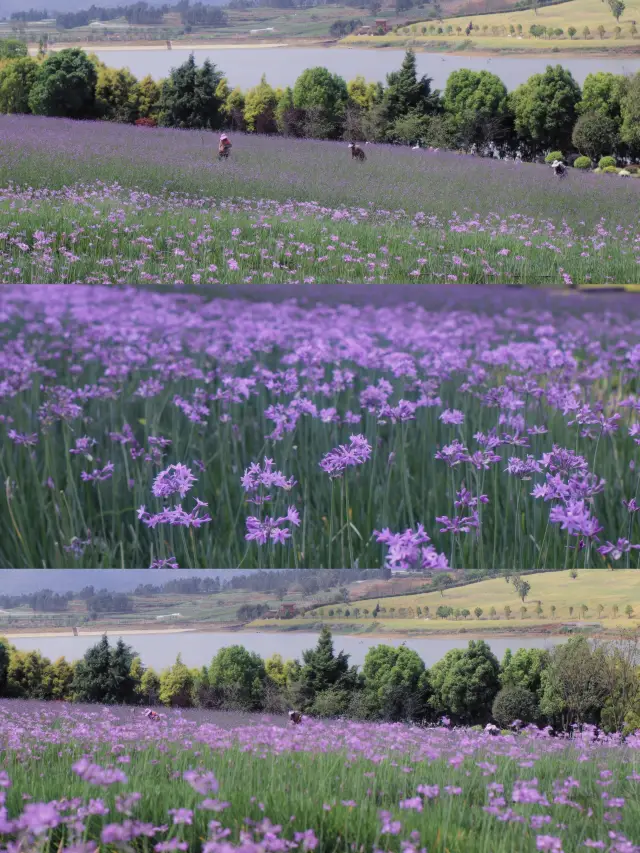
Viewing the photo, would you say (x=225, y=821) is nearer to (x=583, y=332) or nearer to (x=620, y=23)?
(x=583, y=332)

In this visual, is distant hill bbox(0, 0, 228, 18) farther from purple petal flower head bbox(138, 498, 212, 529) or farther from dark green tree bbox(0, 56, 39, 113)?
purple petal flower head bbox(138, 498, 212, 529)

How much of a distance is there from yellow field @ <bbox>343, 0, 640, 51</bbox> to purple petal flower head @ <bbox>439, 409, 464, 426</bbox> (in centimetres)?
340

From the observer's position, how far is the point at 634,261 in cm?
591

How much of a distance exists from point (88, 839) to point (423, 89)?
17.2 ft

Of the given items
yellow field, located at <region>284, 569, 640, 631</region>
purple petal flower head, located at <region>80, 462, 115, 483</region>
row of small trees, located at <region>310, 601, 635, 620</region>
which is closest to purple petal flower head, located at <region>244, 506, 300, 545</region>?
purple petal flower head, located at <region>80, 462, 115, 483</region>

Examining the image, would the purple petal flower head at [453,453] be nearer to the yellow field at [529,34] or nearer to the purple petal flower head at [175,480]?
the purple petal flower head at [175,480]

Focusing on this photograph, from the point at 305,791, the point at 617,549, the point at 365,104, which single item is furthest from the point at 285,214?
the point at 305,791

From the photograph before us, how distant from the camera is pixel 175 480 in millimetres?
3785

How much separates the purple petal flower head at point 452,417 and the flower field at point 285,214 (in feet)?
5.48

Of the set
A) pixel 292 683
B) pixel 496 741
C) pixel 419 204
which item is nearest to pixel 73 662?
pixel 292 683

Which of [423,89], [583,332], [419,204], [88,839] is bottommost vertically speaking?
[88,839]

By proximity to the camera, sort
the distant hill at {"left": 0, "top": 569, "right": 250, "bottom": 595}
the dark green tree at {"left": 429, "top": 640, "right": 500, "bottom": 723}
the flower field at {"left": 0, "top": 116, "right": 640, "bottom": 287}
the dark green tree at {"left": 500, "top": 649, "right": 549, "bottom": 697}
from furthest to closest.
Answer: the dark green tree at {"left": 500, "top": 649, "right": 549, "bottom": 697}
the dark green tree at {"left": 429, "top": 640, "right": 500, "bottom": 723}
the flower field at {"left": 0, "top": 116, "right": 640, "bottom": 287}
the distant hill at {"left": 0, "top": 569, "right": 250, "bottom": 595}

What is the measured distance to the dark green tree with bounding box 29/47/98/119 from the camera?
6207 mm

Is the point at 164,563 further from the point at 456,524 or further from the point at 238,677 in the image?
the point at 238,677
